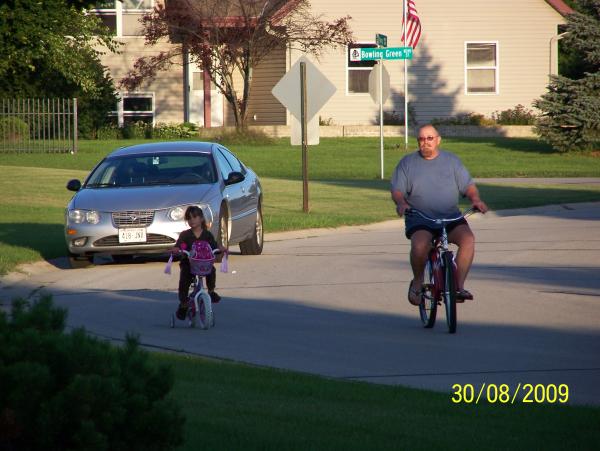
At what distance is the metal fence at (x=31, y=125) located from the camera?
40.9 m

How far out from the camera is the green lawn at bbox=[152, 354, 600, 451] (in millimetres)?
6059

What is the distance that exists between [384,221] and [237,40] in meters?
22.7

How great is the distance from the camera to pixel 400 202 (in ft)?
35.2

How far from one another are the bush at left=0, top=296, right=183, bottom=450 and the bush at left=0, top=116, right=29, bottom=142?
37335 millimetres

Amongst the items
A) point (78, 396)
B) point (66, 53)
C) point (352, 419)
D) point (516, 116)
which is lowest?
point (352, 419)

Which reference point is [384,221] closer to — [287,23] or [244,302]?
[244,302]

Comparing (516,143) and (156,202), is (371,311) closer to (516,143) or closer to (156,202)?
(156,202)

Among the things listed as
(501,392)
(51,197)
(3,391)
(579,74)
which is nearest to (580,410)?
(501,392)

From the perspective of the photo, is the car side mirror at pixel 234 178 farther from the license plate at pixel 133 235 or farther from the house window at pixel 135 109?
the house window at pixel 135 109

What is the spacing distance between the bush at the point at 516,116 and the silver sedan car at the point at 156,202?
101 ft

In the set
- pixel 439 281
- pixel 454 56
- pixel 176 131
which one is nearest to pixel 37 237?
pixel 439 281

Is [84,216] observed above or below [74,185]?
below

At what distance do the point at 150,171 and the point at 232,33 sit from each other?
27.8 meters

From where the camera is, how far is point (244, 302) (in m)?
12.8
